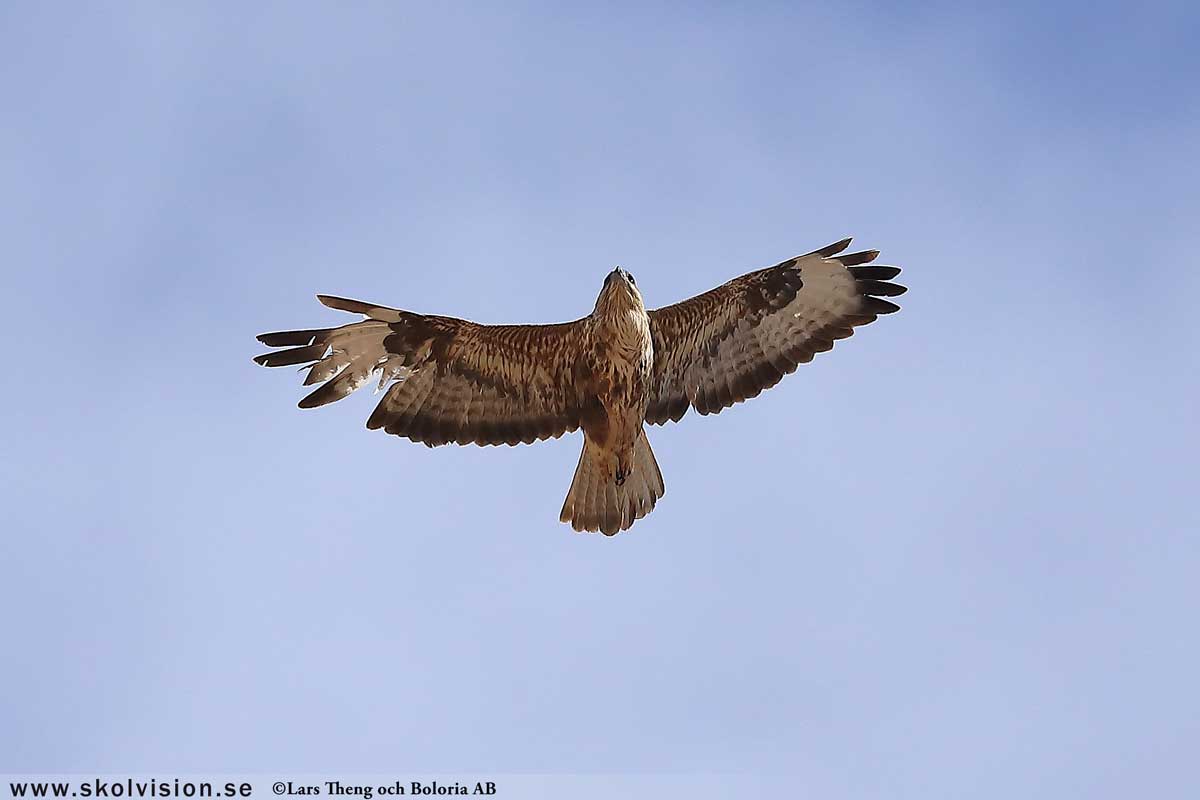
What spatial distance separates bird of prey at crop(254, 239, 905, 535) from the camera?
31.6 feet

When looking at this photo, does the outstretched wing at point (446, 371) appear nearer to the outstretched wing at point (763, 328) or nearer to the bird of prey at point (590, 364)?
the bird of prey at point (590, 364)

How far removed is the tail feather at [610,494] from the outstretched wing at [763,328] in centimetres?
47

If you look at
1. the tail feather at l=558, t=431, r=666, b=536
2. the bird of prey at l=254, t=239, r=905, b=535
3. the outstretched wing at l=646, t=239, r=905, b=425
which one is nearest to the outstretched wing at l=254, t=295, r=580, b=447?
the bird of prey at l=254, t=239, r=905, b=535

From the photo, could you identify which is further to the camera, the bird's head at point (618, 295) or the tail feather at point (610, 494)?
the tail feather at point (610, 494)

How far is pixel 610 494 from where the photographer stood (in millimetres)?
9695

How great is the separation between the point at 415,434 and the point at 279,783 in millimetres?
3019

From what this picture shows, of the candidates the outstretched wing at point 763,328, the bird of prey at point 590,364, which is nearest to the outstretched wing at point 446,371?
the bird of prey at point 590,364

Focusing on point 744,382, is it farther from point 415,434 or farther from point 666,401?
point 415,434

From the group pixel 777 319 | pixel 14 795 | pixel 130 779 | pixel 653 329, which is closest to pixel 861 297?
pixel 777 319

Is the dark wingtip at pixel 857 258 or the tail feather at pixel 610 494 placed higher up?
the dark wingtip at pixel 857 258

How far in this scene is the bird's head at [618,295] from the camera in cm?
905

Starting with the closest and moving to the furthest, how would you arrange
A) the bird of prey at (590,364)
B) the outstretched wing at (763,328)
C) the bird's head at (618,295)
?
the bird's head at (618,295) → the bird of prey at (590,364) → the outstretched wing at (763,328)

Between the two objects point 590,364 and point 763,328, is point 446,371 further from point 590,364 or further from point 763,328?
point 763,328

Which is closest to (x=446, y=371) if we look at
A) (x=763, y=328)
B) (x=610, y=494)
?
(x=610, y=494)
